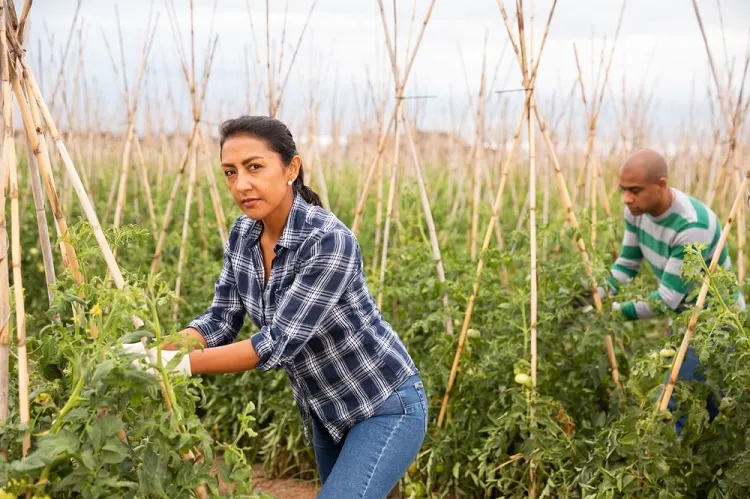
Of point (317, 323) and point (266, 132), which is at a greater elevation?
point (266, 132)

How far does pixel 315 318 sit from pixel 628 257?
198 cm

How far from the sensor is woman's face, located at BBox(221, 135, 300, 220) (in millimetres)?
1789

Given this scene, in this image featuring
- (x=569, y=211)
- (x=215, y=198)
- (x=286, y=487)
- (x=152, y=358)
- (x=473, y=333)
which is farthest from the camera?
(x=215, y=198)

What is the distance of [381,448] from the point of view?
1.78 m

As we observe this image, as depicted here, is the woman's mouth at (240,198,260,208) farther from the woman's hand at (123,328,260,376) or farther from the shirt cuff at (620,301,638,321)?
the shirt cuff at (620,301,638,321)

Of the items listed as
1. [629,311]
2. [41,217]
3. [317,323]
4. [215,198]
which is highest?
[41,217]

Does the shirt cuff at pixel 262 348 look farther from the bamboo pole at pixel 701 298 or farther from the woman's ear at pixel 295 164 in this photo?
the bamboo pole at pixel 701 298

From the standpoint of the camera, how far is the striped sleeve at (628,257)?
321 centimetres

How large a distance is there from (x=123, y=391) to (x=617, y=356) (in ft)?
6.83

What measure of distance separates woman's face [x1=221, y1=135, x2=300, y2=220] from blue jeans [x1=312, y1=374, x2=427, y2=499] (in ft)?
1.70

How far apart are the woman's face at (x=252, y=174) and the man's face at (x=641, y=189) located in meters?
1.58

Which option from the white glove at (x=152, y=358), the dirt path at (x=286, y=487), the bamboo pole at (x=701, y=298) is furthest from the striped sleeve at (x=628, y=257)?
the white glove at (x=152, y=358)

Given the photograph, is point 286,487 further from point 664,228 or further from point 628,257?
point 664,228

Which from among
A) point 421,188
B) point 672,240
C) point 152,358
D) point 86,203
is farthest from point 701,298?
point 86,203
